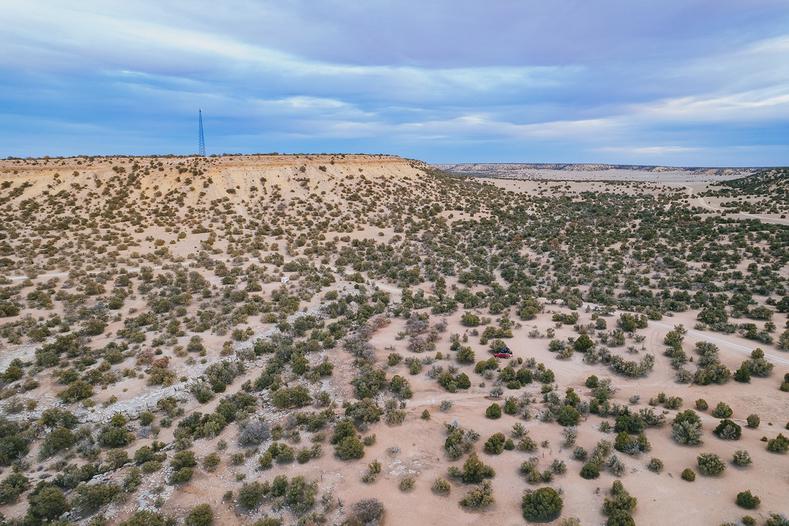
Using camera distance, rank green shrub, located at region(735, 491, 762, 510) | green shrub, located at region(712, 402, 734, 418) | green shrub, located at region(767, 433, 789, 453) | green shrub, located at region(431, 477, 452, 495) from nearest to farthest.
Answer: green shrub, located at region(735, 491, 762, 510) < green shrub, located at region(431, 477, 452, 495) < green shrub, located at region(767, 433, 789, 453) < green shrub, located at region(712, 402, 734, 418)

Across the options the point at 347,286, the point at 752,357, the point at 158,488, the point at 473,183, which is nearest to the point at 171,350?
the point at 158,488

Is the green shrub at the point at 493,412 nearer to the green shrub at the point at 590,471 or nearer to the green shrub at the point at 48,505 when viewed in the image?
the green shrub at the point at 590,471

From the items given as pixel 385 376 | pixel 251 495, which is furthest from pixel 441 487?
pixel 385 376

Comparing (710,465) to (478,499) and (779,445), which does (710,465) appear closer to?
(779,445)

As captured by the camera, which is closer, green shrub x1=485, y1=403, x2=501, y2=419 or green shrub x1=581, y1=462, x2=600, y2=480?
green shrub x1=581, y1=462, x2=600, y2=480

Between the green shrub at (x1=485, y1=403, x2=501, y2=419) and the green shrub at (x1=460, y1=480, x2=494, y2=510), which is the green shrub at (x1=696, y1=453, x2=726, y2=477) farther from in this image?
the green shrub at (x1=460, y1=480, x2=494, y2=510)

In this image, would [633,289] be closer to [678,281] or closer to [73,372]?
[678,281]

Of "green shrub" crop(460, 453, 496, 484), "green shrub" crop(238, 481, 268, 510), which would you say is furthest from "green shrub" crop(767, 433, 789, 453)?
"green shrub" crop(238, 481, 268, 510)

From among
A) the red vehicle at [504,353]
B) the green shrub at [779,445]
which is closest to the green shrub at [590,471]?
the green shrub at [779,445]
